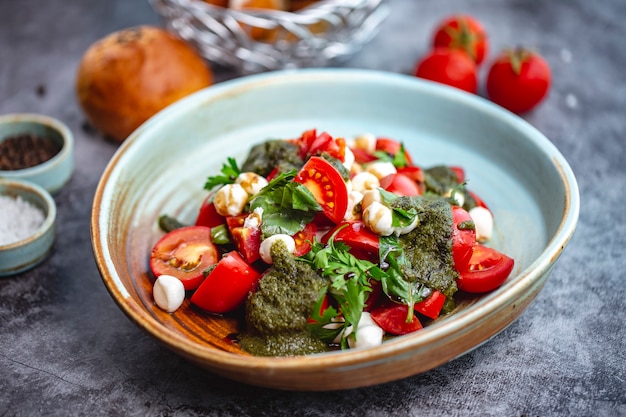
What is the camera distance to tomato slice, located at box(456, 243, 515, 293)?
5.67 ft

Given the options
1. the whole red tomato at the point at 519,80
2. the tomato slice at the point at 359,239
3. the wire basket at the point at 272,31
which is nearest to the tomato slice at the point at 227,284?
the tomato slice at the point at 359,239

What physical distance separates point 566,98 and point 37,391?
2549mm

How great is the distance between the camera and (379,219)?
163 cm

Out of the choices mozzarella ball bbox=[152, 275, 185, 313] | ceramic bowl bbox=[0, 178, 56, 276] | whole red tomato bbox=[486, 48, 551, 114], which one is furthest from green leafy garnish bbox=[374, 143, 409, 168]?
ceramic bowl bbox=[0, 178, 56, 276]

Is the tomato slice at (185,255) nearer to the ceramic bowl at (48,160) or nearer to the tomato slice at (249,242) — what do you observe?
the tomato slice at (249,242)

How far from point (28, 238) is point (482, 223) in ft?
4.66

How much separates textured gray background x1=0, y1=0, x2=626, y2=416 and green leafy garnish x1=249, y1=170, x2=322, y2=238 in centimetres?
43

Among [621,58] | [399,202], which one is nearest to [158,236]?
[399,202]

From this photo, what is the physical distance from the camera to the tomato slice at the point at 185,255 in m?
1.78

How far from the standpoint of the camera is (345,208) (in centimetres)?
170

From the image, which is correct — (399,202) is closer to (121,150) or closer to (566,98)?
(121,150)

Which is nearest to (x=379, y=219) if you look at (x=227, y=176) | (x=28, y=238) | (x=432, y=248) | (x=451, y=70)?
(x=432, y=248)

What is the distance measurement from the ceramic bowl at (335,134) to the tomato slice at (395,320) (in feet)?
0.38

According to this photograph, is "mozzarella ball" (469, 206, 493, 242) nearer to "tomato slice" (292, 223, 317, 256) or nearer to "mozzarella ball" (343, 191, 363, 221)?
"mozzarella ball" (343, 191, 363, 221)
